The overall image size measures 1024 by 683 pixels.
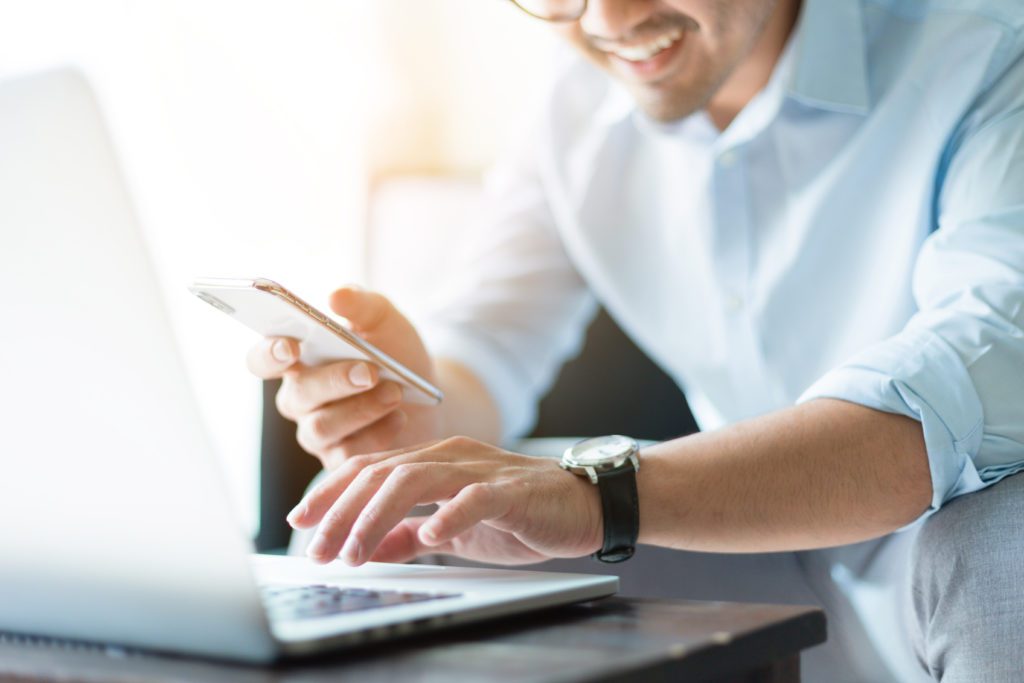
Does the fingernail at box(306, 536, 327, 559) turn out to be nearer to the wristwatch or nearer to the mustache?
the wristwatch

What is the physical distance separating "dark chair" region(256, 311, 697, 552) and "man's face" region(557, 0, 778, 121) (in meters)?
0.73

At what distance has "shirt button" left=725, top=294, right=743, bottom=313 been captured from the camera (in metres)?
1.32

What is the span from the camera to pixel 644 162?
147 cm

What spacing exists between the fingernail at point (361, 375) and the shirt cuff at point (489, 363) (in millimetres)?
423

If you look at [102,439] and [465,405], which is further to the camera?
[465,405]

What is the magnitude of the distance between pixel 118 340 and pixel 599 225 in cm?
106

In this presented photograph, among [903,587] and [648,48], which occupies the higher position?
[648,48]

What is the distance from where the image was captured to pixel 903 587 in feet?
3.39

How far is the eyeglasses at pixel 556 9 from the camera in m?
1.24

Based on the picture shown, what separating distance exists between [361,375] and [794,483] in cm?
37

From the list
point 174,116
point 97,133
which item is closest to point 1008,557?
point 97,133

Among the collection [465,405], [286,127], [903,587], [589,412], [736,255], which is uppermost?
[286,127]

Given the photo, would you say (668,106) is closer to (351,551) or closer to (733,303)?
(733,303)

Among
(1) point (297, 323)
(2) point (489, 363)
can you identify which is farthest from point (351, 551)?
(2) point (489, 363)
